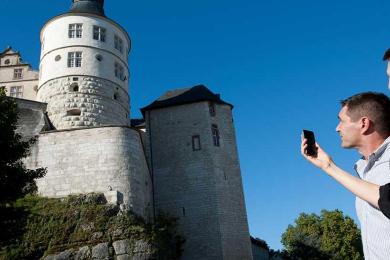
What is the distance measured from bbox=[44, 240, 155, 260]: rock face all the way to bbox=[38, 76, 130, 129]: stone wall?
879 cm

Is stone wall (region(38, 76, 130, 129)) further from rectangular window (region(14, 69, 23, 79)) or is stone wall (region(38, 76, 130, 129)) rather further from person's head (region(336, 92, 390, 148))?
person's head (region(336, 92, 390, 148))

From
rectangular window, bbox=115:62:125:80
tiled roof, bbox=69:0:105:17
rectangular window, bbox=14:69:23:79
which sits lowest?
rectangular window, bbox=115:62:125:80

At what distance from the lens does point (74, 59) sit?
27.5 meters

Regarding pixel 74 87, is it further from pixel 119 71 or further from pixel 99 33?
pixel 99 33

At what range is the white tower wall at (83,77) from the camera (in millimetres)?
26422

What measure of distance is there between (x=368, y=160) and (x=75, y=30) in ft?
90.3

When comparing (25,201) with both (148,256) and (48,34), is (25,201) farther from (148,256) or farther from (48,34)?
(48,34)

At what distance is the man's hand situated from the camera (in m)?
3.12

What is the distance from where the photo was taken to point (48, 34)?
2884cm

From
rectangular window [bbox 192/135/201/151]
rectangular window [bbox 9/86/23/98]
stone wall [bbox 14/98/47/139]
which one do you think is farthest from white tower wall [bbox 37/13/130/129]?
rectangular window [bbox 9/86/23/98]

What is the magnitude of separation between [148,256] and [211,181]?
874 centimetres

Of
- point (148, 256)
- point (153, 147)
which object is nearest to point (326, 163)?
point (148, 256)

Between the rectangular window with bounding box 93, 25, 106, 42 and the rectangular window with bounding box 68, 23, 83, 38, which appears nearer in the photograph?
the rectangular window with bounding box 68, 23, 83, 38

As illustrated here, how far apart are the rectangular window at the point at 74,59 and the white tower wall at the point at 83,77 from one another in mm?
177
